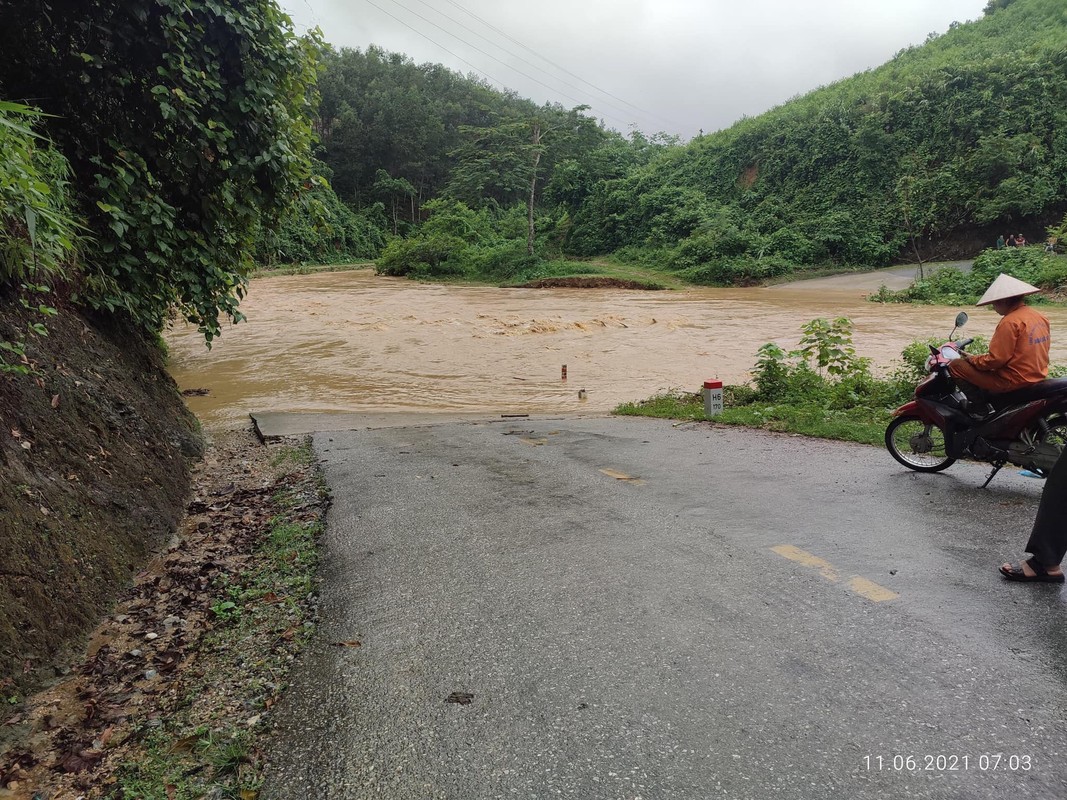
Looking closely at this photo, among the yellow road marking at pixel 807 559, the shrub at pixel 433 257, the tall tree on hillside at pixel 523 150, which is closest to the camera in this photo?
the yellow road marking at pixel 807 559

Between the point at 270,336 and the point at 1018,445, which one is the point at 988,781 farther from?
the point at 270,336

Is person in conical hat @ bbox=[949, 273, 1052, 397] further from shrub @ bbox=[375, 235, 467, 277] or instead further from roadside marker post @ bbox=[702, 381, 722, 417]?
shrub @ bbox=[375, 235, 467, 277]

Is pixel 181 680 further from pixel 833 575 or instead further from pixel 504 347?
pixel 504 347

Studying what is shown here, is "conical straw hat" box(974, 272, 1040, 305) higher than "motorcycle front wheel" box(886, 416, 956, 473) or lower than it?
higher

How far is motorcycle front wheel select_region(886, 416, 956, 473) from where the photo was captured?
5.58m

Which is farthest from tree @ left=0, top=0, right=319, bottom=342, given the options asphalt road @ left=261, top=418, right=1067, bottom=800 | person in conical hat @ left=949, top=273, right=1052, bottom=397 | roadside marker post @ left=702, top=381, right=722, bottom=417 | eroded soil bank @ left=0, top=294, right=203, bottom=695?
person in conical hat @ left=949, top=273, right=1052, bottom=397

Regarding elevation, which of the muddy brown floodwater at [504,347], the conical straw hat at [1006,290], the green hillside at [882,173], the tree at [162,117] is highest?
the green hillside at [882,173]

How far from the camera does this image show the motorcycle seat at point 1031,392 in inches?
187

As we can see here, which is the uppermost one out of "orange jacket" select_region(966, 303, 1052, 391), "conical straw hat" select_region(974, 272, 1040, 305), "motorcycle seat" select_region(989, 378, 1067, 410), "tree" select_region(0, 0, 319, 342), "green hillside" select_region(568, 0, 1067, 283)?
"green hillside" select_region(568, 0, 1067, 283)

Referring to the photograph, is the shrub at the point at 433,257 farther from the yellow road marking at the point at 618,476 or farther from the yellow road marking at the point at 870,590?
the yellow road marking at the point at 870,590

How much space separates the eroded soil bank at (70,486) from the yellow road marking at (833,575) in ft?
11.9

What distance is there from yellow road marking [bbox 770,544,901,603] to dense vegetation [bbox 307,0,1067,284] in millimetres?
25735

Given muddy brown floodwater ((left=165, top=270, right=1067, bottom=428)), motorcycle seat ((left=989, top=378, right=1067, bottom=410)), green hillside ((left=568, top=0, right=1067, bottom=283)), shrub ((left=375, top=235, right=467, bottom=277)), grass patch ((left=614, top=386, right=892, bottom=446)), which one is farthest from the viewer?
shrub ((left=375, top=235, right=467, bottom=277))
